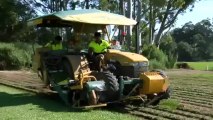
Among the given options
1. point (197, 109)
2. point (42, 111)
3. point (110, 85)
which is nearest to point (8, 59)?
point (42, 111)

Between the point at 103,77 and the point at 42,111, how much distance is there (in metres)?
1.69

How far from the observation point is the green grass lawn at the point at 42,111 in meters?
9.77

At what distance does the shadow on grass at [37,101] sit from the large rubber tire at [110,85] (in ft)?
2.76

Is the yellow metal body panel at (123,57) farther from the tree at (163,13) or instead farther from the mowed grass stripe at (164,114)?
the tree at (163,13)

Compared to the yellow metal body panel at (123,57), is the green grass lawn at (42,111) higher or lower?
lower

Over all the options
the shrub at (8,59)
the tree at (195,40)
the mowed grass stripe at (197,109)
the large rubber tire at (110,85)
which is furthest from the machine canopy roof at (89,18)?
the tree at (195,40)

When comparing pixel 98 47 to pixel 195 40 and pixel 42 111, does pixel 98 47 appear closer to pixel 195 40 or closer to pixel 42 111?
pixel 42 111

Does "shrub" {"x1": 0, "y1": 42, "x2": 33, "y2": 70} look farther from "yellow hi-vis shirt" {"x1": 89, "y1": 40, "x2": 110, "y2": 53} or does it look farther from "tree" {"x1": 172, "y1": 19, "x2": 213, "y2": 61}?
"tree" {"x1": 172, "y1": 19, "x2": 213, "y2": 61}

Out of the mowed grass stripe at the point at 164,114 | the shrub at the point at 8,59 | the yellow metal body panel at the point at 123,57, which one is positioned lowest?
the mowed grass stripe at the point at 164,114

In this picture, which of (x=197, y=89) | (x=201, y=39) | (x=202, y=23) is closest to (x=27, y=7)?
(x=197, y=89)

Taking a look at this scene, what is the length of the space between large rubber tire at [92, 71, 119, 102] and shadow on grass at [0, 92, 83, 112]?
84 cm

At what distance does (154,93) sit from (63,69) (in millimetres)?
2822

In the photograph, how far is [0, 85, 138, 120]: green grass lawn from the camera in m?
9.77

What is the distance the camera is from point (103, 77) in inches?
432
